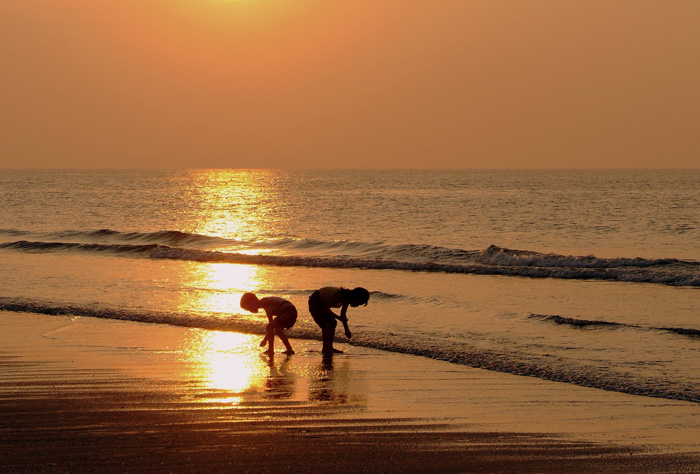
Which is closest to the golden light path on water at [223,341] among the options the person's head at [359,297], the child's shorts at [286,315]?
the child's shorts at [286,315]

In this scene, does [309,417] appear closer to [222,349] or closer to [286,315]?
[286,315]

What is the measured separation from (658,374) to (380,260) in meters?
16.6

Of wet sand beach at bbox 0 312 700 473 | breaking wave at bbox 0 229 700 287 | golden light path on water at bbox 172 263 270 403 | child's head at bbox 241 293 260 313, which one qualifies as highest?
breaking wave at bbox 0 229 700 287

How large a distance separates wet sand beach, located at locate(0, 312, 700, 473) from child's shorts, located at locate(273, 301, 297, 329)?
1.60ft

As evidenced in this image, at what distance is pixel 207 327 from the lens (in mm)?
13648

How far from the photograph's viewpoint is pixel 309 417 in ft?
25.7

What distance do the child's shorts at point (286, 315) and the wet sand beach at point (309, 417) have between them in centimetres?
49

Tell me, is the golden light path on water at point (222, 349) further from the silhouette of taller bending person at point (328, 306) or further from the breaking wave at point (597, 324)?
the breaking wave at point (597, 324)

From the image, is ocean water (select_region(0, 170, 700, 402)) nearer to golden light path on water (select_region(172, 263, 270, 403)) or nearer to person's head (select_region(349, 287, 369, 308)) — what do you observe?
golden light path on water (select_region(172, 263, 270, 403))

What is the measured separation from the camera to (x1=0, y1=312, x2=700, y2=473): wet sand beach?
21.6 feet

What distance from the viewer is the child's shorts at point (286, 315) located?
35.8ft

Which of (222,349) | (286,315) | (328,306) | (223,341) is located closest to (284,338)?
(286,315)

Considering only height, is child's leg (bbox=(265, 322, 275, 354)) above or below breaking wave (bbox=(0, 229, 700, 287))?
below

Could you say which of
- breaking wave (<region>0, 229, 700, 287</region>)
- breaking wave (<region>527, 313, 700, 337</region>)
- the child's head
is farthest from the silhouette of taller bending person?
breaking wave (<region>0, 229, 700, 287</region>)
